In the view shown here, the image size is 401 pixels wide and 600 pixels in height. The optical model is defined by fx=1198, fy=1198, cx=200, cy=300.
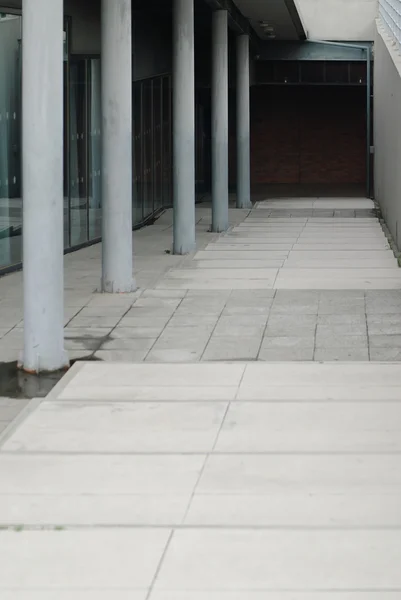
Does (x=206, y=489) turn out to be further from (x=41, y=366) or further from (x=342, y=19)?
(x=342, y=19)

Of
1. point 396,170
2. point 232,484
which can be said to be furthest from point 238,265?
point 232,484

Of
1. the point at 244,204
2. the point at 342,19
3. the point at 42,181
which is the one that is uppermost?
the point at 342,19

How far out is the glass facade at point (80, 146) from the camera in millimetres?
14664

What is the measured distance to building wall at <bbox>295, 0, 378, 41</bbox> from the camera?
33.0 metres

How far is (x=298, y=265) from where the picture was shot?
51.9 ft

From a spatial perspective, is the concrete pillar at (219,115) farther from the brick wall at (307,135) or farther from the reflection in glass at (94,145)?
the brick wall at (307,135)

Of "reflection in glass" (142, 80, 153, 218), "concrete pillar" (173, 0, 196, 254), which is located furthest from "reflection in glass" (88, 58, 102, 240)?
"reflection in glass" (142, 80, 153, 218)

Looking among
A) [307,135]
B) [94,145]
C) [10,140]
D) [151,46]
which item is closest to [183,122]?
[94,145]

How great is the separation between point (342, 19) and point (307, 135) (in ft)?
23.5

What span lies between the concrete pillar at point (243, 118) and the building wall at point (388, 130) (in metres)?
3.07

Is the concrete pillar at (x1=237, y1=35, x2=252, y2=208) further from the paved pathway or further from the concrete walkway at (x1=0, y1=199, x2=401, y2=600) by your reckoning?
the paved pathway

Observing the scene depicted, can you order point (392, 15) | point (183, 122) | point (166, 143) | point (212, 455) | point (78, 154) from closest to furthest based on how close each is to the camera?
point (212, 455)
point (183, 122)
point (78, 154)
point (392, 15)
point (166, 143)

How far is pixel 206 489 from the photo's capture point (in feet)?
19.3

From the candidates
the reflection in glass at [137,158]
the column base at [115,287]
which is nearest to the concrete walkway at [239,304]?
the column base at [115,287]
